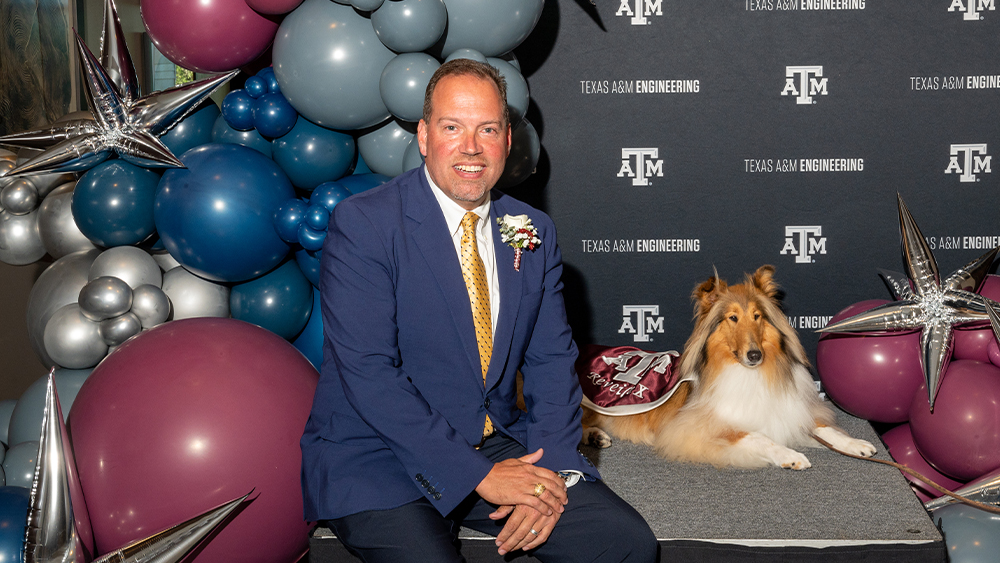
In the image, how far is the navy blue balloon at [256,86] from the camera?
10.4 feet

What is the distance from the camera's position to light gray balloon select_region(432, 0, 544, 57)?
294 cm

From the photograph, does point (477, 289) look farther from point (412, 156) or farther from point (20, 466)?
point (20, 466)

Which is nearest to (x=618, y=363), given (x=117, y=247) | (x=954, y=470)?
(x=954, y=470)

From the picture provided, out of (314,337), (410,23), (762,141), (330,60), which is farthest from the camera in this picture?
(762,141)

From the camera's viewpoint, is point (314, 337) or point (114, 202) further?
point (314, 337)

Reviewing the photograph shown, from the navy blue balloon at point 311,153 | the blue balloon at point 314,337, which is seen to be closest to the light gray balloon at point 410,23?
the navy blue balloon at point 311,153

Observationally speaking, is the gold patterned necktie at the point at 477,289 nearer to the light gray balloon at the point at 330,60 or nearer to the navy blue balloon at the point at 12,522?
the light gray balloon at the point at 330,60

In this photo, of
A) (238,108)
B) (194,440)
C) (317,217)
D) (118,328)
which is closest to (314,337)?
(317,217)

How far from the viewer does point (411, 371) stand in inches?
88.4

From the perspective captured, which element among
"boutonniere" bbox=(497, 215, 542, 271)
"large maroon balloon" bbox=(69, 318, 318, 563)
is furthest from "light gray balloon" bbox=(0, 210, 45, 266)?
"boutonniere" bbox=(497, 215, 542, 271)

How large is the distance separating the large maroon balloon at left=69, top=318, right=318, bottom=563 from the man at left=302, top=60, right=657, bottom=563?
0.25 m

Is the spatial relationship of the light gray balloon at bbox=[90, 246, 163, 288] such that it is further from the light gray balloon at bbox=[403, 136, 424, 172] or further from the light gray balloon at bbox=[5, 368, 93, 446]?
the light gray balloon at bbox=[403, 136, 424, 172]

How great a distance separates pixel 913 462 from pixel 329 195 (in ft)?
8.63

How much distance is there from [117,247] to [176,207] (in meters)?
0.44
